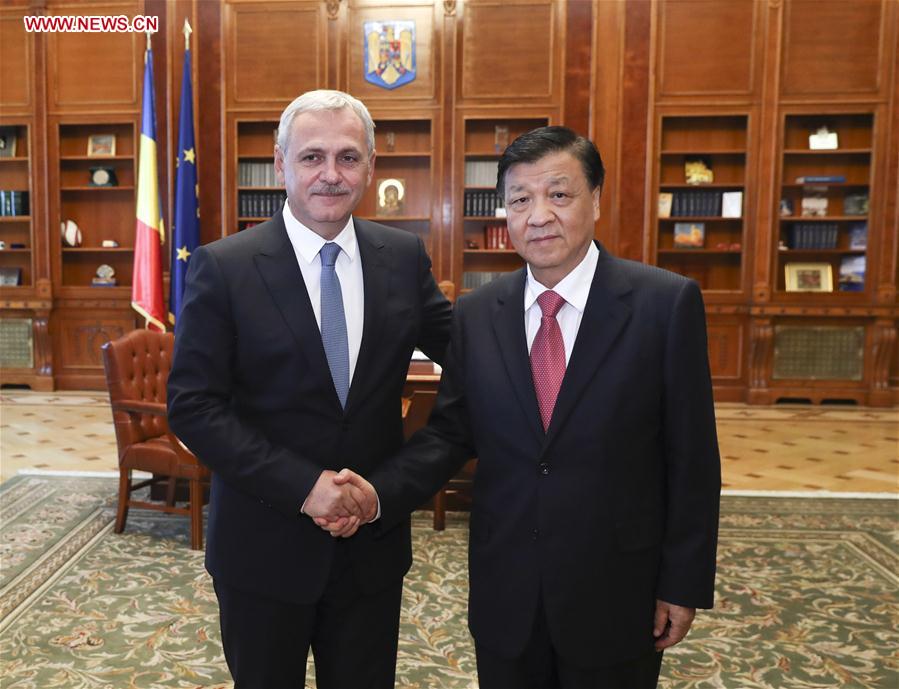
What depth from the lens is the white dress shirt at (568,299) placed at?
1.48 m

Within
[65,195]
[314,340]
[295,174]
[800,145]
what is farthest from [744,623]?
[65,195]

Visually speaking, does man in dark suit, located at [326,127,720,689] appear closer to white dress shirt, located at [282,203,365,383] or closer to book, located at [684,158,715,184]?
white dress shirt, located at [282,203,365,383]

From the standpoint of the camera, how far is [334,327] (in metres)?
1.58

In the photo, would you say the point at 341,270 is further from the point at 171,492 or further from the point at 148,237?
the point at 148,237

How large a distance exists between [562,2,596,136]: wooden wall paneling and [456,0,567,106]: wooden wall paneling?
8 cm

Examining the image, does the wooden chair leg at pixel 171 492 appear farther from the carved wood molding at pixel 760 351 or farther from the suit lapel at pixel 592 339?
the carved wood molding at pixel 760 351

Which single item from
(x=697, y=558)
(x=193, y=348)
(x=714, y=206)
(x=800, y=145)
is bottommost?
(x=697, y=558)

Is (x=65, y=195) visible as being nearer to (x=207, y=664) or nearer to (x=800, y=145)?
(x=207, y=664)

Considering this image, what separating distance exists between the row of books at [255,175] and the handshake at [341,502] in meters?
6.99

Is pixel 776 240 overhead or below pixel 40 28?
below

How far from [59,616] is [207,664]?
31.5 inches

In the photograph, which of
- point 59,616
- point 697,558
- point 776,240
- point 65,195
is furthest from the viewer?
point 65,195

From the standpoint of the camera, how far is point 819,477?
17.4 ft

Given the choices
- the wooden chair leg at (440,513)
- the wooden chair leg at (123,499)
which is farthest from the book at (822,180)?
the wooden chair leg at (123,499)
